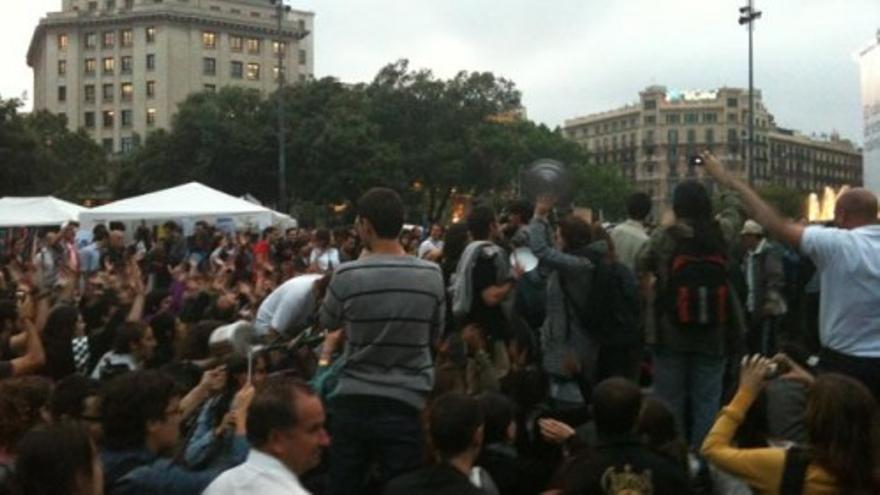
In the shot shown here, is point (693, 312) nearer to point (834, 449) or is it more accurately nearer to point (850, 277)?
point (850, 277)

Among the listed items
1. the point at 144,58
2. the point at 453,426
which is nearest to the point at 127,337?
the point at 453,426

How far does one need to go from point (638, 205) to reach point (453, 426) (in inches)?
177

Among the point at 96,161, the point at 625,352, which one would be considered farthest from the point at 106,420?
the point at 96,161

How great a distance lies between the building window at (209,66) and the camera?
118 m

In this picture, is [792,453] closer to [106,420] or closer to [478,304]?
[106,420]

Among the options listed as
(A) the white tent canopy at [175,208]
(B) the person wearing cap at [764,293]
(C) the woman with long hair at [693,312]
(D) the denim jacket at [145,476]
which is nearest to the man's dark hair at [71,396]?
(D) the denim jacket at [145,476]

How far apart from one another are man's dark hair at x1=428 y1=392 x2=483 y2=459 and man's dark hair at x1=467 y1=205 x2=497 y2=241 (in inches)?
122

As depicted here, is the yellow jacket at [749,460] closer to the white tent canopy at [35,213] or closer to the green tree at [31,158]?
the white tent canopy at [35,213]

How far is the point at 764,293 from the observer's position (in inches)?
400

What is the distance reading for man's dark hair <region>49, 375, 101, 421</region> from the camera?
16.8 ft

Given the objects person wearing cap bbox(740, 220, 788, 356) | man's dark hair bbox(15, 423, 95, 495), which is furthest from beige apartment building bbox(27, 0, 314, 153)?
man's dark hair bbox(15, 423, 95, 495)

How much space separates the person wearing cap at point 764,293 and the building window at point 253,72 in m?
115

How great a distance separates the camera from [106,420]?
179 inches

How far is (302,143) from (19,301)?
50.9 meters
